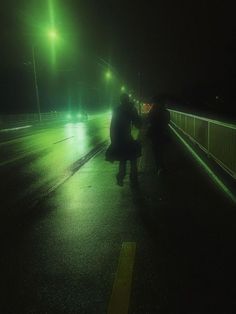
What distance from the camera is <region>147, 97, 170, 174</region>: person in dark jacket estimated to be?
10202 mm

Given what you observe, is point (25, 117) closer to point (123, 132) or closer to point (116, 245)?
point (123, 132)

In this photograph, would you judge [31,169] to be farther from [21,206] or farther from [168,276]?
[168,276]

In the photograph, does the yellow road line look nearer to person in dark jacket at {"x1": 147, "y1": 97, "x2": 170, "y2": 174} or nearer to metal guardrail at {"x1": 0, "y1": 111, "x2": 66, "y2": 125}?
person in dark jacket at {"x1": 147, "y1": 97, "x2": 170, "y2": 174}

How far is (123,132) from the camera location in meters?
8.79

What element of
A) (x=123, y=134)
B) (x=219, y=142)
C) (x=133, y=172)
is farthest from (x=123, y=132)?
(x=219, y=142)

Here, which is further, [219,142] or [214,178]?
[219,142]

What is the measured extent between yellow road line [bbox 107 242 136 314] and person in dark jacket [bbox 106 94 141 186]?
395 centimetres

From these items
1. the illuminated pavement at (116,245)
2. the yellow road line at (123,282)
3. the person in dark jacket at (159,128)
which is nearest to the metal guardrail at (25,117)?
the person in dark jacket at (159,128)

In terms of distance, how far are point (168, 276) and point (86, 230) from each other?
1.93m

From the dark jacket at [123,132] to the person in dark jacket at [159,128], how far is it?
1.52m

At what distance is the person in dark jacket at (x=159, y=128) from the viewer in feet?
33.5

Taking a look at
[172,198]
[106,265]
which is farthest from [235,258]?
[172,198]

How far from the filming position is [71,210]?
22.4ft

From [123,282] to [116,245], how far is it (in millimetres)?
1094
